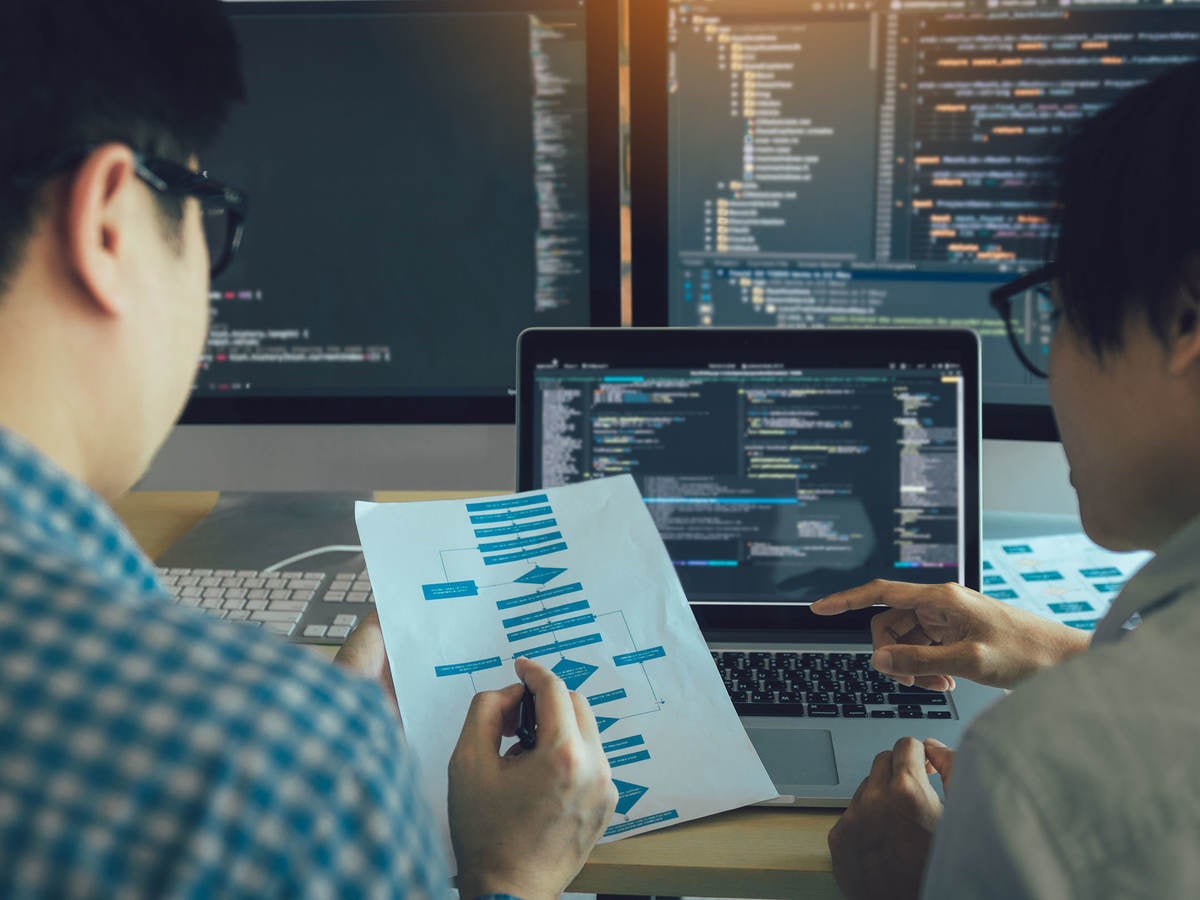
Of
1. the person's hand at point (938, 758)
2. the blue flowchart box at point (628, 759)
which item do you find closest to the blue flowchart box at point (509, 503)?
the blue flowchart box at point (628, 759)

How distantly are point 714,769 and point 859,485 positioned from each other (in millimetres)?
357

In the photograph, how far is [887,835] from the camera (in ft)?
2.06

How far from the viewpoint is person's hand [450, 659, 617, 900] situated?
573mm

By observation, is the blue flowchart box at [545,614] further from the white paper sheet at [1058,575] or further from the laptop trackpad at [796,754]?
the white paper sheet at [1058,575]

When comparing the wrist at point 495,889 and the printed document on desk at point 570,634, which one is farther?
the printed document on desk at point 570,634

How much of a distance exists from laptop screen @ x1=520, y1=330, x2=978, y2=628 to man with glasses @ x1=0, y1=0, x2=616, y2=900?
1.00ft

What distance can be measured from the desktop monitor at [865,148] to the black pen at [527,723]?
20.9 inches

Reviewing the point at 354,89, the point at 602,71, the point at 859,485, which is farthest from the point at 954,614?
the point at 354,89

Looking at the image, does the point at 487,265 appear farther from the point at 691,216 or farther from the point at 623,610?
the point at 623,610

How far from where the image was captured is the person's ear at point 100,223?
45 cm

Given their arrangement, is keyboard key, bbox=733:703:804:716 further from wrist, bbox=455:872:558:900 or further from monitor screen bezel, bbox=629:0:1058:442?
monitor screen bezel, bbox=629:0:1058:442

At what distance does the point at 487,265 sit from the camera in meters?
1.05

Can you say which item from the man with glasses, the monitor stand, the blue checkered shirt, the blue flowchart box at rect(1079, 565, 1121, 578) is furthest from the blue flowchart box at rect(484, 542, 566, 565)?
the blue flowchart box at rect(1079, 565, 1121, 578)

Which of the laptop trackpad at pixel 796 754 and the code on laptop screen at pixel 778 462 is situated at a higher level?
the code on laptop screen at pixel 778 462
